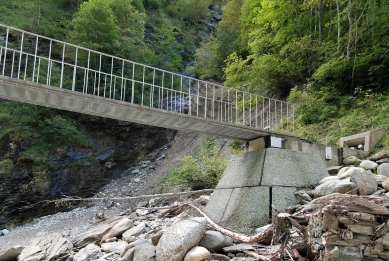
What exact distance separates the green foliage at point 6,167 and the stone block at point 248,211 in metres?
10.0

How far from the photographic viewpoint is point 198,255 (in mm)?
3193

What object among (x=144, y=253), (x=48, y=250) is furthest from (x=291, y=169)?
(x=48, y=250)

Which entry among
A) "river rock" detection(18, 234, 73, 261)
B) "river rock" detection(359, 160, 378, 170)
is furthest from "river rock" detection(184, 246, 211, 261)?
"river rock" detection(359, 160, 378, 170)

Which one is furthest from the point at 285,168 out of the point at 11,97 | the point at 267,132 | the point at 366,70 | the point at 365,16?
the point at 365,16

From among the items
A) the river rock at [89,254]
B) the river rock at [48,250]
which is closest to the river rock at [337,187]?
the river rock at [89,254]

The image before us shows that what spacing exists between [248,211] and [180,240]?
151cm

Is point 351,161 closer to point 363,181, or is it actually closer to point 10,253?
point 363,181

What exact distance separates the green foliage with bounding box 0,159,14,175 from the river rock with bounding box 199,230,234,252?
34.4 ft

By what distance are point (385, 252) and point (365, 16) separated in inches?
367

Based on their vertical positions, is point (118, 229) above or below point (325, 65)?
below

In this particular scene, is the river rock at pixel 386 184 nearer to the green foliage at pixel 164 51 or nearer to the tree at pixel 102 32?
the tree at pixel 102 32

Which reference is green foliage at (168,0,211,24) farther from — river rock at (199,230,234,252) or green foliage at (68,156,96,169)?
river rock at (199,230,234,252)

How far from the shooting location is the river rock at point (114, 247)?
4.86 m

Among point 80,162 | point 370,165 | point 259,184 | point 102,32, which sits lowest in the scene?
point 259,184
